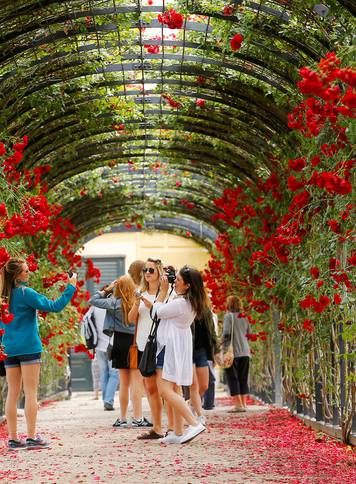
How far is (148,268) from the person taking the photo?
8547 millimetres

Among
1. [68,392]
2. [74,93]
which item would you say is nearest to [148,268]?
[74,93]

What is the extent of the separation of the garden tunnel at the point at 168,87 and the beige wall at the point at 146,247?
797 cm

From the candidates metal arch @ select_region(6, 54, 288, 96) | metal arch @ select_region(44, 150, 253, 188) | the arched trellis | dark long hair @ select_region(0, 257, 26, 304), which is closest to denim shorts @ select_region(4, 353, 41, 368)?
dark long hair @ select_region(0, 257, 26, 304)

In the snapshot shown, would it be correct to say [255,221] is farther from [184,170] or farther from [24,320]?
[24,320]

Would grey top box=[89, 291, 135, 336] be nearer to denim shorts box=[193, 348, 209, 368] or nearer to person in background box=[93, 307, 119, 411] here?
denim shorts box=[193, 348, 209, 368]

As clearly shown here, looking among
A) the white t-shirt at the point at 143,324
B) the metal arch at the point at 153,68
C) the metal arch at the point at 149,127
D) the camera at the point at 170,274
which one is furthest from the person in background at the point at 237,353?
the white t-shirt at the point at 143,324

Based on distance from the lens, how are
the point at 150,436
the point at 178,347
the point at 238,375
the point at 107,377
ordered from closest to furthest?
the point at 178,347
the point at 150,436
the point at 238,375
the point at 107,377

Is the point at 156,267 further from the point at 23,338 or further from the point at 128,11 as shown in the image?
the point at 128,11

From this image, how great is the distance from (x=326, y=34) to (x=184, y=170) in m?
7.58

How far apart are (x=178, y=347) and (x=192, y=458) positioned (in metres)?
1.08

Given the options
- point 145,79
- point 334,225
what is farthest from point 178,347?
point 145,79

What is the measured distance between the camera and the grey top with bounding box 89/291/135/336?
975 centimetres

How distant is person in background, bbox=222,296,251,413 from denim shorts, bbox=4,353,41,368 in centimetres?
513

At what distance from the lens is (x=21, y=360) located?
7.44 meters
